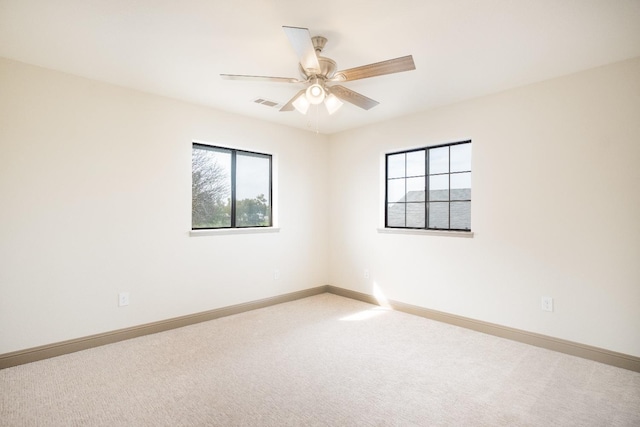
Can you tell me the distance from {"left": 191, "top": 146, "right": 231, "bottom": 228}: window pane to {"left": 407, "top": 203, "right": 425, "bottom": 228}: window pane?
2.29 m

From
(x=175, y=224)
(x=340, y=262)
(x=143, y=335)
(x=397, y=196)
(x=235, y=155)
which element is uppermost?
(x=235, y=155)

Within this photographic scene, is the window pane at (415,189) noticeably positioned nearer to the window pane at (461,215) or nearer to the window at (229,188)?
the window pane at (461,215)

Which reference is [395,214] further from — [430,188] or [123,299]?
[123,299]

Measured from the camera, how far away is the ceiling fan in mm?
1913

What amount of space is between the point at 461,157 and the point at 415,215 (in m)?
0.88

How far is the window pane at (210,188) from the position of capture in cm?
374

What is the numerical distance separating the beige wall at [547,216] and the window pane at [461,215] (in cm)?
20

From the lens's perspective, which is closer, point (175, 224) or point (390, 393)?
point (390, 393)

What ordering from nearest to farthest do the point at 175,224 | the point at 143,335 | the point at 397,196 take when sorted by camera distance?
the point at 143,335
the point at 175,224
the point at 397,196

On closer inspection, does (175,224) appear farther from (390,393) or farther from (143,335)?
(390,393)

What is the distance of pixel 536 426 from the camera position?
6.08ft

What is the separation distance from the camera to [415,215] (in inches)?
161

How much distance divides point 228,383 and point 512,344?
2.56 metres

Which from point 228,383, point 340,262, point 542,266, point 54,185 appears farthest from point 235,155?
point 542,266
